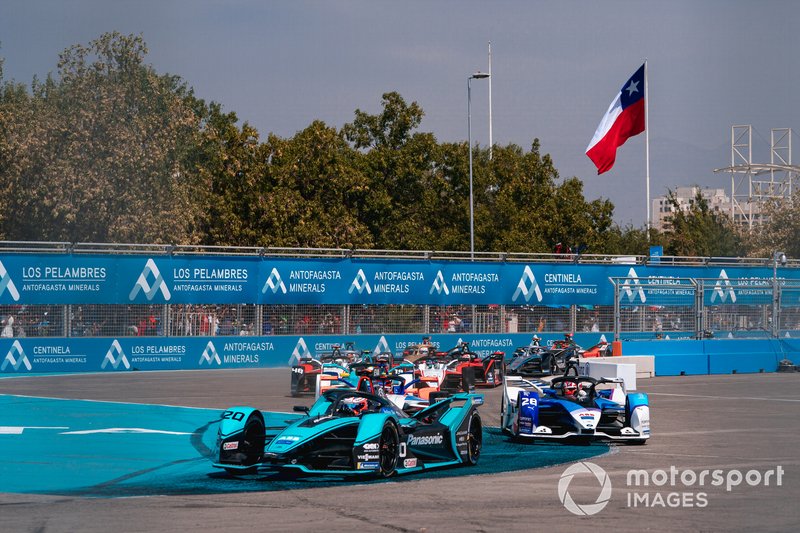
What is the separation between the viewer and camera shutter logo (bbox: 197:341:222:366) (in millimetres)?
34750

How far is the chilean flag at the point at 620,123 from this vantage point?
123 ft

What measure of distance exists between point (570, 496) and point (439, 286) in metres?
28.6

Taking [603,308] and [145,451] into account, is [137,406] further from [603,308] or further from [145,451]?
[603,308]

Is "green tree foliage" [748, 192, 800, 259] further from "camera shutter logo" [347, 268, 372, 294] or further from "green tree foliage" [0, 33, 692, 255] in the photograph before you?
"camera shutter logo" [347, 268, 372, 294]

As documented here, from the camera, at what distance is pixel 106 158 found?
141ft

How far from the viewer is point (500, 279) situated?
40.8 m

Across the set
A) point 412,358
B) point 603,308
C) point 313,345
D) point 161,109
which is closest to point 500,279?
point 603,308

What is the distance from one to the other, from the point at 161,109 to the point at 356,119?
18.9m

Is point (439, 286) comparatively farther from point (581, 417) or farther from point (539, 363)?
point (581, 417)

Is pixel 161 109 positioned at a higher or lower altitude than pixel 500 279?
higher

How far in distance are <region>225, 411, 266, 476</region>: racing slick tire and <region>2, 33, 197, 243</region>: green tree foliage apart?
3114cm

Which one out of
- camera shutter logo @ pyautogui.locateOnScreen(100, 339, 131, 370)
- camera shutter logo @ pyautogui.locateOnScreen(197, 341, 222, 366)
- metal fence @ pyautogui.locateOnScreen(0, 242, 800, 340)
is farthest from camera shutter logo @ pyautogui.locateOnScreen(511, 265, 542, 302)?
camera shutter logo @ pyautogui.locateOnScreen(100, 339, 131, 370)

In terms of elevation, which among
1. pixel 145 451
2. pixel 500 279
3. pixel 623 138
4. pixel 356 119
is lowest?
pixel 145 451

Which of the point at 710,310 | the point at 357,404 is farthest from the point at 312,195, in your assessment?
the point at 357,404
